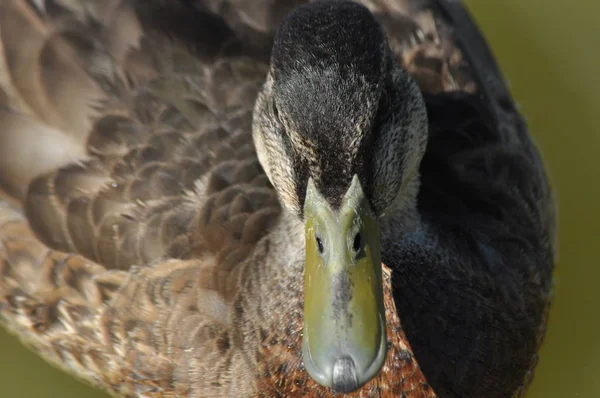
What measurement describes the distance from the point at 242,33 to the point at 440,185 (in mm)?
1139

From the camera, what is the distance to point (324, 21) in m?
3.38

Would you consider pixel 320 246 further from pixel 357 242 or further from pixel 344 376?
pixel 344 376

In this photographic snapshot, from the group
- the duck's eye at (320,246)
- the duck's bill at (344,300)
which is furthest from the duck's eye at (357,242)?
the duck's eye at (320,246)

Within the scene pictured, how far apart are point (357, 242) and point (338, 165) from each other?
11.1 inches

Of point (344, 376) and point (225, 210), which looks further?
point (225, 210)

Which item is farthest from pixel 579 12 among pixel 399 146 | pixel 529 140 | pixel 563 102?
pixel 399 146

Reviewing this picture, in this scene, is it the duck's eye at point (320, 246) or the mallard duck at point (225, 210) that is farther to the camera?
the mallard duck at point (225, 210)

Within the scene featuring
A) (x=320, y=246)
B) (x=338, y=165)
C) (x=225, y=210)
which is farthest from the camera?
(x=225, y=210)

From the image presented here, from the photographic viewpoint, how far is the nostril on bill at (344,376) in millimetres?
3328

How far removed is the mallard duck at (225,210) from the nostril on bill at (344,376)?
184mm

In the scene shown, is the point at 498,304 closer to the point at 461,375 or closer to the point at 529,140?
the point at 461,375

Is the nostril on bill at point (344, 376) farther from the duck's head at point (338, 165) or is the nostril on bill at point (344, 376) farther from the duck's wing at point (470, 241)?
the duck's wing at point (470, 241)

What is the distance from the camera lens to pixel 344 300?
11.0ft

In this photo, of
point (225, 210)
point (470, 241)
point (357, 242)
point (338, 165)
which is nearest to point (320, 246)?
point (357, 242)
